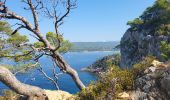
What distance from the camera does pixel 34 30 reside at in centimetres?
1123

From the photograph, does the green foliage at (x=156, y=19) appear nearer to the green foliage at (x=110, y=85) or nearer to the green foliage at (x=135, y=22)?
the green foliage at (x=135, y=22)

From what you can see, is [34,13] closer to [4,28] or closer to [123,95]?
[123,95]

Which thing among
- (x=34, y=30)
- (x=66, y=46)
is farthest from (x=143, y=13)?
(x=34, y=30)

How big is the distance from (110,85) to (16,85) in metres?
2.66

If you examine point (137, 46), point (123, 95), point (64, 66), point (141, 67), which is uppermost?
point (141, 67)

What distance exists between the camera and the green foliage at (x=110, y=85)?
945 centimetres

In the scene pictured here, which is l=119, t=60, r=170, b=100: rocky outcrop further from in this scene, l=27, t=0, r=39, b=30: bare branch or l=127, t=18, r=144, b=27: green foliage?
l=127, t=18, r=144, b=27: green foliage

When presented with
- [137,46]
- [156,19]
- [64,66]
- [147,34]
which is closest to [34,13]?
[64,66]

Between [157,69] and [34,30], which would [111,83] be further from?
[34,30]

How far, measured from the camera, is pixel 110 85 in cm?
956

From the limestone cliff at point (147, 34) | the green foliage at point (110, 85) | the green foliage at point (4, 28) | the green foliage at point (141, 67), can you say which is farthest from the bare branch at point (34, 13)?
the limestone cliff at point (147, 34)

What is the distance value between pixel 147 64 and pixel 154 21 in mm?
87152

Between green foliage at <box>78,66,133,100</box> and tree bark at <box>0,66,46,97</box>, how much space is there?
1391mm

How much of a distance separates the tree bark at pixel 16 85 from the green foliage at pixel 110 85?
139 cm
